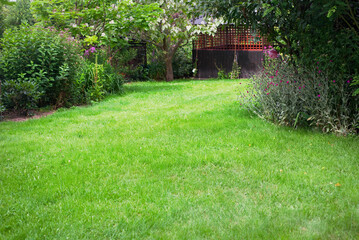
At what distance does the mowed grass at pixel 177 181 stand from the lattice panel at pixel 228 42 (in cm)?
1093

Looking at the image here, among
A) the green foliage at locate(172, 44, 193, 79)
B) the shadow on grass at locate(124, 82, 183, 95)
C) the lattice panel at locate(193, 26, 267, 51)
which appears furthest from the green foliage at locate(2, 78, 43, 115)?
the lattice panel at locate(193, 26, 267, 51)

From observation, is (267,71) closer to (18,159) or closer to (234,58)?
(18,159)

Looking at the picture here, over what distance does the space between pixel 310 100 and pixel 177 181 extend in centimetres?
288

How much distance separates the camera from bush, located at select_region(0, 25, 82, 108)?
24.4 ft

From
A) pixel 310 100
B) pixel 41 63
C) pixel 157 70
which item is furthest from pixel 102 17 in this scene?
pixel 310 100

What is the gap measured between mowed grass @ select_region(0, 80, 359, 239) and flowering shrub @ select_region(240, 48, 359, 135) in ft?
0.84

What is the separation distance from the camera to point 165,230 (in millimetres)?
2572

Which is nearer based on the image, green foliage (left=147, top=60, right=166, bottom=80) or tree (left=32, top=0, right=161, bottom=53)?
tree (left=32, top=0, right=161, bottom=53)

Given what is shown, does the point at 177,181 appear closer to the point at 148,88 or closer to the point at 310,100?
the point at 310,100

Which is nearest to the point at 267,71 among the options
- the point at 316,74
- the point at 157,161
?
the point at 316,74

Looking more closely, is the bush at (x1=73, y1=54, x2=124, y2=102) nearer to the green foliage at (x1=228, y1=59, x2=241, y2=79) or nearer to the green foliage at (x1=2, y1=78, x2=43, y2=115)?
the green foliage at (x1=2, y1=78, x2=43, y2=115)

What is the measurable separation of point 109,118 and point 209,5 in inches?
115

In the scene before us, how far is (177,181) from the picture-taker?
345cm

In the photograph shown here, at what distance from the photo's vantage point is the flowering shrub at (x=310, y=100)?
4.89 meters
